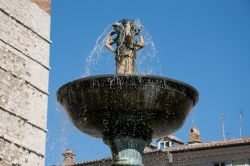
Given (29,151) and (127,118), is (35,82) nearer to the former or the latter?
(29,151)

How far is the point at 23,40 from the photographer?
2211 centimetres

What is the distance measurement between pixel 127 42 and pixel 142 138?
3.63 ft

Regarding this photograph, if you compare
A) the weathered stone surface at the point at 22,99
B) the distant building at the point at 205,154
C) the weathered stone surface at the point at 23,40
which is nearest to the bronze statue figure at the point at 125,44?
the weathered stone surface at the point at 22,99

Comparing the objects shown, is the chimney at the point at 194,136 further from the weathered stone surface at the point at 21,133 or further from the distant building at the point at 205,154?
the weathered stone surface at the point at 21,133

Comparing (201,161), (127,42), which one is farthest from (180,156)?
(127,42)

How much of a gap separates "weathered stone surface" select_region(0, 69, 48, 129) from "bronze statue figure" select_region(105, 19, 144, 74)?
44.8ft

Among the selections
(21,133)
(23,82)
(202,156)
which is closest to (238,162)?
(202,156)

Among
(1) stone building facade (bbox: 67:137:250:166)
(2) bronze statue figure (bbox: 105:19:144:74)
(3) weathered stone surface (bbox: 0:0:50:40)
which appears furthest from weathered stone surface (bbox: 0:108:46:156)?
(2) bronze statue figure (bbox: 105:19:144:74)

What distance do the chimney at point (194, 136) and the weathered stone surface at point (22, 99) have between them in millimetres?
7686

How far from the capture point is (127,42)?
7.11m

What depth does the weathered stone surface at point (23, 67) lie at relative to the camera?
68.1 feet

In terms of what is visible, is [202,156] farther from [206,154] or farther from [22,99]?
[22,99]

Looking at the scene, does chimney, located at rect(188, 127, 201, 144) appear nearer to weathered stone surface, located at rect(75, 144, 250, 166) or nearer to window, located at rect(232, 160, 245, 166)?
weathered stone surface, located at rect(75, 144, 250, 166)

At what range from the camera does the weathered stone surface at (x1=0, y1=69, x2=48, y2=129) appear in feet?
67.5
